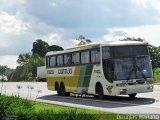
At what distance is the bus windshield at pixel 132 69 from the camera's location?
26.2m

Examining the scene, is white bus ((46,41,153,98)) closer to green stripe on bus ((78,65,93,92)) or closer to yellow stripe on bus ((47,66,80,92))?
green stripe on bus ((78,65,93,92))

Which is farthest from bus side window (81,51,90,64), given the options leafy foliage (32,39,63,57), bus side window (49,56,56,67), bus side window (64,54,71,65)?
leafy foliage (32,39,63,57)

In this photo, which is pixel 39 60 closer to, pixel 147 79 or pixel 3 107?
pixel 147 79

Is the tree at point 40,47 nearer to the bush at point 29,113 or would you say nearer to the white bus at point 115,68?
the white bus at point 115,68

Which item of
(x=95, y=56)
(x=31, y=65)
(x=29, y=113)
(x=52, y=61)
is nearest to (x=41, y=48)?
(x=31, y=65)

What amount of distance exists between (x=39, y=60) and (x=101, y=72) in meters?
94.4

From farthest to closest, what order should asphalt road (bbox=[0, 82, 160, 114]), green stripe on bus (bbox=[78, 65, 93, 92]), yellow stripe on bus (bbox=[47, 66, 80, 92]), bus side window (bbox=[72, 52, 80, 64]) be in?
1. yellow stripe on bus (bbox=[47, 66, 80, 92])
2. bus side window (bbox=[72, 52, 80, 64])
3. green stripe on bus (bbox=[78, 65, 93, 92])
4. asphalt road (bbox=[0, 82, 160, 114])

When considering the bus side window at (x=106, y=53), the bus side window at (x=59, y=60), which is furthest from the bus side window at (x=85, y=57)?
the bus side window at (x=59, y=60)

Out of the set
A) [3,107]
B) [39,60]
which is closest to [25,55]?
[39,60]

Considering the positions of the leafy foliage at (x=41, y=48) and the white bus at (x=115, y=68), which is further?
the leafy foliage at (x=41, y=48)

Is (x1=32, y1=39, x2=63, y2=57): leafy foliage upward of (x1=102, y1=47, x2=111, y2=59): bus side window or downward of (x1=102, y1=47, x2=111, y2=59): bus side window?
upward

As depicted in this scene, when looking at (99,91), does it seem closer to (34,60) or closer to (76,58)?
(76,58)

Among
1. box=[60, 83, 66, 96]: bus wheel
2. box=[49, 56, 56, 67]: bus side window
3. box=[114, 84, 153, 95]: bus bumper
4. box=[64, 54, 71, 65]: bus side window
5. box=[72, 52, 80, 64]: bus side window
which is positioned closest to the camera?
box=[114, 84, 153, 95]: bus bumper

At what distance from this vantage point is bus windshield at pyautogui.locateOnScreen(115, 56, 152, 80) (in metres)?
26.2
